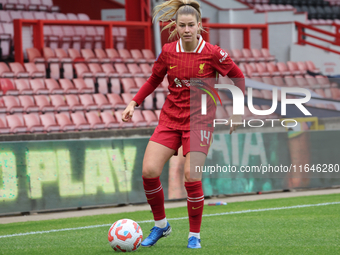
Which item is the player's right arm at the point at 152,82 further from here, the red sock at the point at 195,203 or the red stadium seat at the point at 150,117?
the red stadium seat at the point at 150,117

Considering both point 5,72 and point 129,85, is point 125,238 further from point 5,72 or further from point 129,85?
point 129,85

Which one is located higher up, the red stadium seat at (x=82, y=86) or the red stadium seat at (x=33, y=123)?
the red stadium seat at (x=82, y=86)

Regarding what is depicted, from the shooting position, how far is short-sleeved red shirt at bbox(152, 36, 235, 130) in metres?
4.00

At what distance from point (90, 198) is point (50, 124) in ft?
11.7

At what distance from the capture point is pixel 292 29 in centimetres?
1953

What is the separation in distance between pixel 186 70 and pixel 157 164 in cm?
80

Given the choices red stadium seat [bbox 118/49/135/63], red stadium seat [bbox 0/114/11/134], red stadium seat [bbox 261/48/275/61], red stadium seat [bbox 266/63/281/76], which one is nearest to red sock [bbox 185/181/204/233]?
red stadium seat [bbox 0/114/11/134]

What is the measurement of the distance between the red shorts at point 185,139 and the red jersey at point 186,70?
5 cm

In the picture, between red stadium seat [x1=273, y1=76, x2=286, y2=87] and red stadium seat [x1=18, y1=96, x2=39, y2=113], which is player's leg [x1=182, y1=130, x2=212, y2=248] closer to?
red stadium seat [x1=18, y1=96, x2=39, y2=113]

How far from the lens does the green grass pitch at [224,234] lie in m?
3.97

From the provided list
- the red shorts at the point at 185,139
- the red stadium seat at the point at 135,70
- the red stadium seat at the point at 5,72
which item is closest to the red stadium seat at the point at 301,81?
the red stadium seat at the point at 135,70

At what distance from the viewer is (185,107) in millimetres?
4023

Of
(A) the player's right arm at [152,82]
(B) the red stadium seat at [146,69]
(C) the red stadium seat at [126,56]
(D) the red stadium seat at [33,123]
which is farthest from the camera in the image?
(C) the red stadium seat at [126,56]

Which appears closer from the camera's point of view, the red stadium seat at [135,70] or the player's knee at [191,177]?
the player's knee at [191,177]
